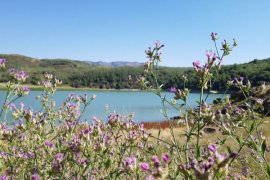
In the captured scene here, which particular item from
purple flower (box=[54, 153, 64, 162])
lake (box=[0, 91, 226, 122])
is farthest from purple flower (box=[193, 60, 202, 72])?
purple flower (box=[54, 153, 64, 162])

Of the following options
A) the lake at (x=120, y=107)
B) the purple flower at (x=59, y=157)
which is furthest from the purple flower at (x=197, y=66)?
the purple flower at (x=59, y=157)

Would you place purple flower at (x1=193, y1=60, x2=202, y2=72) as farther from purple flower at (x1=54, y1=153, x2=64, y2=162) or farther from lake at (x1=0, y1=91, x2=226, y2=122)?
purple flower at (x1=54, y1=153, x2=64, y2=162)

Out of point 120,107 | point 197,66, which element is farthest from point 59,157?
point 120,107

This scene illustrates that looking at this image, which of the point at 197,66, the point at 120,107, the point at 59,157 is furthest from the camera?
the point at 120,107

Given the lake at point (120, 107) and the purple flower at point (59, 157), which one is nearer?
the purple flower at point (59, 157)

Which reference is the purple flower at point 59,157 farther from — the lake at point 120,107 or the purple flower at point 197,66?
the purple flower at point 197,66

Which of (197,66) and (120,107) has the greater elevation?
(197,66)

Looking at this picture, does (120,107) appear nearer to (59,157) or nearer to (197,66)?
(59,157)

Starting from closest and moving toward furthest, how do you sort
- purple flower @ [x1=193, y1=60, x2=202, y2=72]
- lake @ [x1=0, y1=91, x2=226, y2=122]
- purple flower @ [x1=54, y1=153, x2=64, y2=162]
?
purple flower @ [x1=193, y1=60, x2=202, y2=72] < purple flower @ [x1=54, y1=153, x2=64, y2=162] < lake @ [x1=0, y1=91, x2=226, y2=122]

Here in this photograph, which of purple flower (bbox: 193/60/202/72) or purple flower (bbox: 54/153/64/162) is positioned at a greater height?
purple flower (bbox: 193/60/202/72)

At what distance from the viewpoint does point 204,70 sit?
13.3 ft

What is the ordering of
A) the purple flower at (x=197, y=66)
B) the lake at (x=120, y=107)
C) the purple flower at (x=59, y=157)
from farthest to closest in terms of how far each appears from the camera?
the lake at (x=120, y=107)
the purple flower at (x=59, y=157)
the purple flower at (x=197, y=66)

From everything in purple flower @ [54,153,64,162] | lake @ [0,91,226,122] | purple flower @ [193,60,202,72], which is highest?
purple flower @ [193,60,202,72]

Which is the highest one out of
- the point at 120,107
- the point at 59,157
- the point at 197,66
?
the point at 197,66
